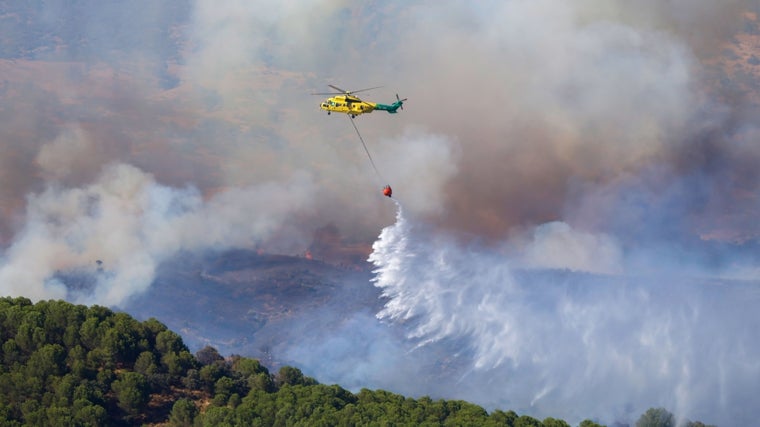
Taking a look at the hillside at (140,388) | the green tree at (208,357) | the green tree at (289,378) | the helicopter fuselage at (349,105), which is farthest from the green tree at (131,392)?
the helicopter fuselage at (349,105)

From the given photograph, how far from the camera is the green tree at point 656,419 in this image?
6752 inches

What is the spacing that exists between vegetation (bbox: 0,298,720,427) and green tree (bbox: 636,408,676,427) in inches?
1060

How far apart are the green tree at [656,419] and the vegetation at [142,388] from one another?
88.3 ft

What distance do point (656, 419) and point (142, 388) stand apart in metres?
69.4

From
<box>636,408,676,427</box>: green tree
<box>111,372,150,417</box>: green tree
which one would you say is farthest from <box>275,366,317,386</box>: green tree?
<box>636,408,676,427</box>: green tree

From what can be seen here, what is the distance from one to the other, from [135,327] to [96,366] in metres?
9.57

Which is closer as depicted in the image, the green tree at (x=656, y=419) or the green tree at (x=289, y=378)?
the green tree at (x=289, y=378)

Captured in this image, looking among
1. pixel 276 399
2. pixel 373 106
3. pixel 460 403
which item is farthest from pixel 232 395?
pixel 373 106

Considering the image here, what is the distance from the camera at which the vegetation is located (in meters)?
135

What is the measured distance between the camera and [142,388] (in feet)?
460

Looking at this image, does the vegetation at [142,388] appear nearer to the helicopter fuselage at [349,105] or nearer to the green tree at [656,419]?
the green tree at [656,419]

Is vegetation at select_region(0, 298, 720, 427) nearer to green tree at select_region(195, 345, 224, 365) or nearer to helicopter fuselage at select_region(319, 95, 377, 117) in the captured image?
green tree at select_region(195, 345, 224, 365)

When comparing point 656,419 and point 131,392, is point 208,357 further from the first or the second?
point 656,419

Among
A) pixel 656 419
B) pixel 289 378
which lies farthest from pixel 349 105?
pixel 656 419
